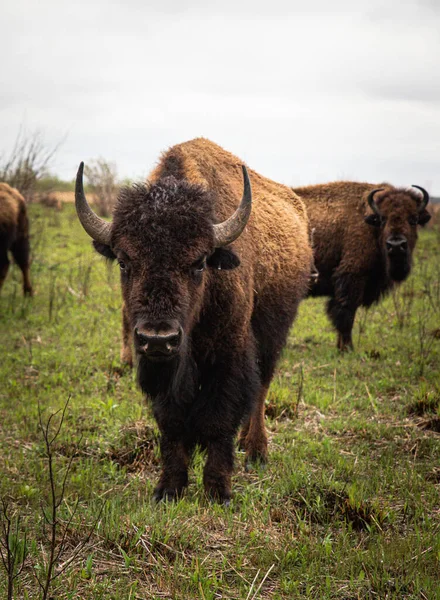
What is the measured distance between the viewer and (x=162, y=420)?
164 inches

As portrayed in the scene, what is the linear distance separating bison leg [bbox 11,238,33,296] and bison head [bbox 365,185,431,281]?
6116mm

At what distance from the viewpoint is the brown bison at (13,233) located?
10785 mm

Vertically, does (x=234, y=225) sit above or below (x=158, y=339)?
above

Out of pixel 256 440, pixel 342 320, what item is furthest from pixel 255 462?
pixel 342 320

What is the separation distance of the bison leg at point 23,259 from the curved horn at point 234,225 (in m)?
8.08

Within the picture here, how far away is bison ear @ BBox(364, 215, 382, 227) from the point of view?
30.3ft

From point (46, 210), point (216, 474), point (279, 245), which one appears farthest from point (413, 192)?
point (46, 210)

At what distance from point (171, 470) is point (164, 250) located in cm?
155

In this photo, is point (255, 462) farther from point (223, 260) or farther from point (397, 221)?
point (397, 221)

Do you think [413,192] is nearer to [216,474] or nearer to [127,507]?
[216,474]

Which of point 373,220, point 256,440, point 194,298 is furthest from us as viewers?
point 373,220

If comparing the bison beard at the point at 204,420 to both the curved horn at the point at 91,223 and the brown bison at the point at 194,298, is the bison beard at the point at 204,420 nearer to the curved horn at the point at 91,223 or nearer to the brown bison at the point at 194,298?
the brown bison at the point at 194,298

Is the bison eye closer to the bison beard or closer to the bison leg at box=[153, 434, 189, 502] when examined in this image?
the bison beard

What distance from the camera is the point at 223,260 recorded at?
400 centimetres
